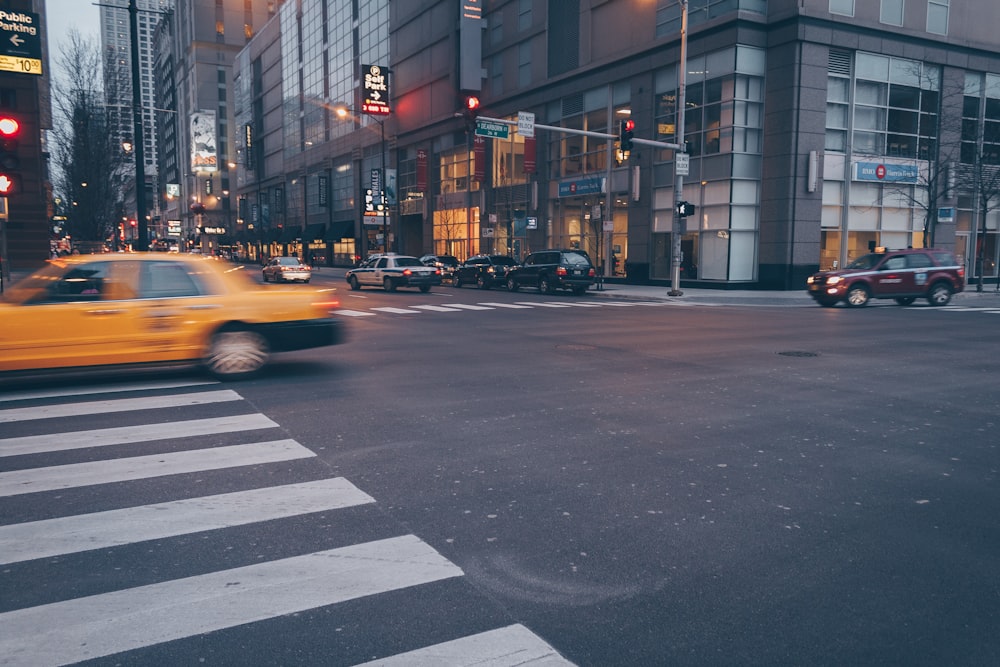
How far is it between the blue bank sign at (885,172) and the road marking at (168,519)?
32.7 meters

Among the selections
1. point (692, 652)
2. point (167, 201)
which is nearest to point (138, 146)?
point (692, 652)

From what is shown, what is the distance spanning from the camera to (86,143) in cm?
3278

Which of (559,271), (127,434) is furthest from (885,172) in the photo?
(127,434)

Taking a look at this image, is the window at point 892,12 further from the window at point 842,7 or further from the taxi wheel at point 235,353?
the taxi wheel at point 235,353

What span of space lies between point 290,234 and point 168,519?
86.7 meters

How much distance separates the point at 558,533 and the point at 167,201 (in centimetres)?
21708

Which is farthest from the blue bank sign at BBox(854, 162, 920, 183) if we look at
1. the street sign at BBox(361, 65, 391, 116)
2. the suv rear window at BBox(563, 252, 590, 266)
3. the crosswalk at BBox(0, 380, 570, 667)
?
the street sign at BBox(361, 65, 391, 116)

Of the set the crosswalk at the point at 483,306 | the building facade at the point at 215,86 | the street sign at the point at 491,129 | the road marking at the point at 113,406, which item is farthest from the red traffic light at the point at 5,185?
the building facade at the point at 215,86

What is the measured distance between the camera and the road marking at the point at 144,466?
5383mm

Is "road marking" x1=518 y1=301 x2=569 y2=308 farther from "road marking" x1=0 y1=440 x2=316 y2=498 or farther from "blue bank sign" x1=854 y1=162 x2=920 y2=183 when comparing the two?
"road marking" x1=0 y1=440 x2=316 y2=498

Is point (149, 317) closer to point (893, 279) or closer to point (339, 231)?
point (893, 279)

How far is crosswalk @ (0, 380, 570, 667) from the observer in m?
3.26

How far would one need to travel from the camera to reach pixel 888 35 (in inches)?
1271

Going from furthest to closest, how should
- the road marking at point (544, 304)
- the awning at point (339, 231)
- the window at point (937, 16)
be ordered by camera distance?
the awning at point (339, 231)
the window at point (937, 16)
the road marking at point (544, 304)
